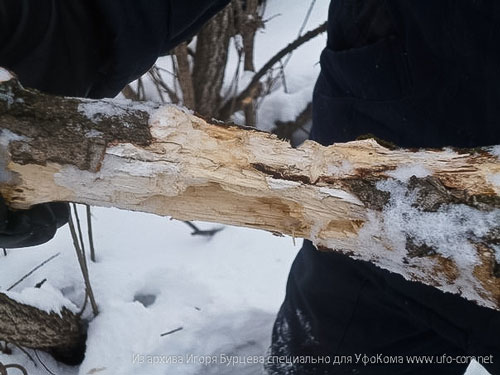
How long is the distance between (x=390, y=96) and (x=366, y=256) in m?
0.41

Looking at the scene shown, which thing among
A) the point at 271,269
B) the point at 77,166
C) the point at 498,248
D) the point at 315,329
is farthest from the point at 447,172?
the point at 271,269

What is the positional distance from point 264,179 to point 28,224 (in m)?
0.34

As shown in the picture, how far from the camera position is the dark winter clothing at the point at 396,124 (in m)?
0.83

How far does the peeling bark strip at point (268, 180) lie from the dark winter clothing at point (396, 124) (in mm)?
249

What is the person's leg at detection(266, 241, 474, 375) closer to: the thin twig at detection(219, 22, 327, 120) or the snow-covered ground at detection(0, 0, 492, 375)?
the snow-covered ground at detection(0, 0, 492, 375)

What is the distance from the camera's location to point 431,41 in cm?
86

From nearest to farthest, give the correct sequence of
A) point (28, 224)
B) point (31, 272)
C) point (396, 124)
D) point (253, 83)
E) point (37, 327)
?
point (28, 224), point (396, 124), point (37, 327), point (31, 272), point (253, 83)

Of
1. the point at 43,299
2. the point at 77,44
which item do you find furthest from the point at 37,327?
the point at 77,44

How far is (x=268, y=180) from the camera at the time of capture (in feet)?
2.17

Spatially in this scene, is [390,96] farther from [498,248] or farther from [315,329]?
[315,329]

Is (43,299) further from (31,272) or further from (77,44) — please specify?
(77,44)

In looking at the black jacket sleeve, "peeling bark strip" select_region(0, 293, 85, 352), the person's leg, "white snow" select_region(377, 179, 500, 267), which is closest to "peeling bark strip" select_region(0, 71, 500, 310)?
"white snow" select_region(377, 179, 500, 267)

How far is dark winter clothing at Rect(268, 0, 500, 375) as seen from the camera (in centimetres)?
83

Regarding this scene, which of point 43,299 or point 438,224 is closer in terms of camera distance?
point 438,224
